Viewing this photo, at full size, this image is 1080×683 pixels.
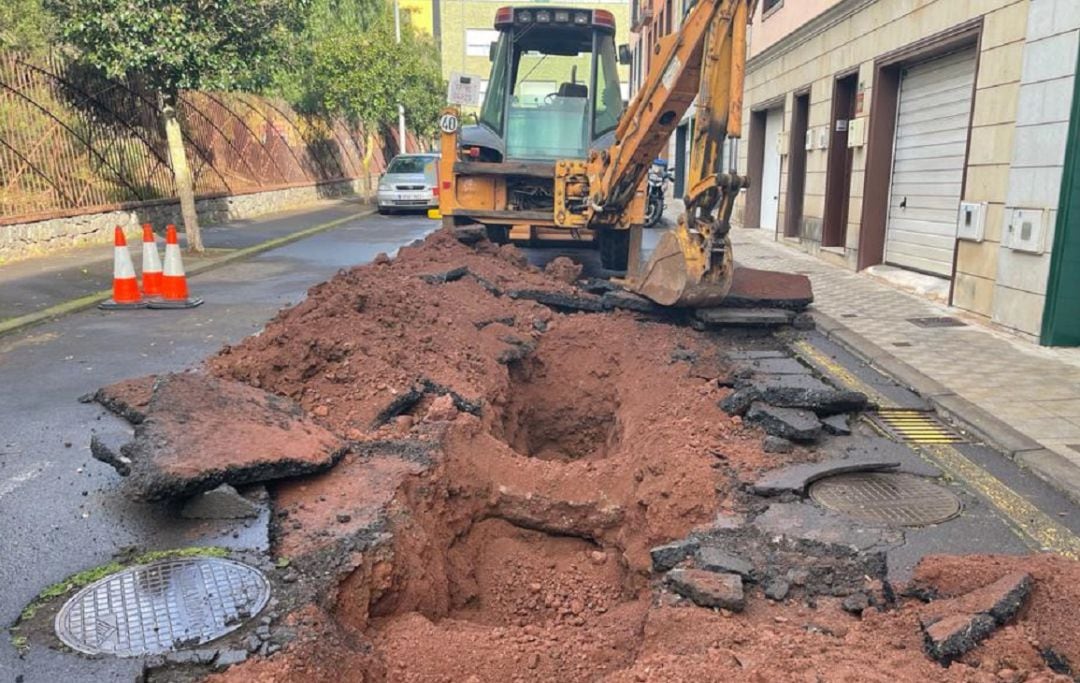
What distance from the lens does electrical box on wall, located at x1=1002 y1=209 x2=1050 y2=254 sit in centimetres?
734

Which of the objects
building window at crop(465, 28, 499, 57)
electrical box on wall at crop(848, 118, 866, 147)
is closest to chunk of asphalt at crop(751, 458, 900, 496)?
electrical box on wall at crop(848, 118, 866, 147)

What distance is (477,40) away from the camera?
56.7 m

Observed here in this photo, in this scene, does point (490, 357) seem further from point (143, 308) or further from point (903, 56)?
point (903, 56)

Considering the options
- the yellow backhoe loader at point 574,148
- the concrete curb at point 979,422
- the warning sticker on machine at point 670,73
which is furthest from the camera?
the yellow backhoe loader at point 574,148

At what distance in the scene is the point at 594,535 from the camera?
4383 mm

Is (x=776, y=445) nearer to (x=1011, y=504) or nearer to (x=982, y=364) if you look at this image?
(x=1011, y=504)

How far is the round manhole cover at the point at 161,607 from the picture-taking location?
2.83m

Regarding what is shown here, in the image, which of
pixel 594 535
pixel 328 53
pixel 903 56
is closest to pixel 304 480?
pixel 594 535

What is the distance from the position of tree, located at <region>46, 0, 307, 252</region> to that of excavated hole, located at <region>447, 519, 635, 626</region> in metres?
10.5

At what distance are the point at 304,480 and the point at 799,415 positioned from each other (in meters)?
2.92

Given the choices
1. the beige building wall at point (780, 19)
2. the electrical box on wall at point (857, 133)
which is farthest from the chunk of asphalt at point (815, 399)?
the beige building wall at point (780, 19)

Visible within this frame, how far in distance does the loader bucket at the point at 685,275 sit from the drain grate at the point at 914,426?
6.26 ft

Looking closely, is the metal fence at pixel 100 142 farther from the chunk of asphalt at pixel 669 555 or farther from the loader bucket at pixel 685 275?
the chunk of asphalt at pixel 669 555

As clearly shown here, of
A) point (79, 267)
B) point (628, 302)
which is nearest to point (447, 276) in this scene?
point (628, 302)
